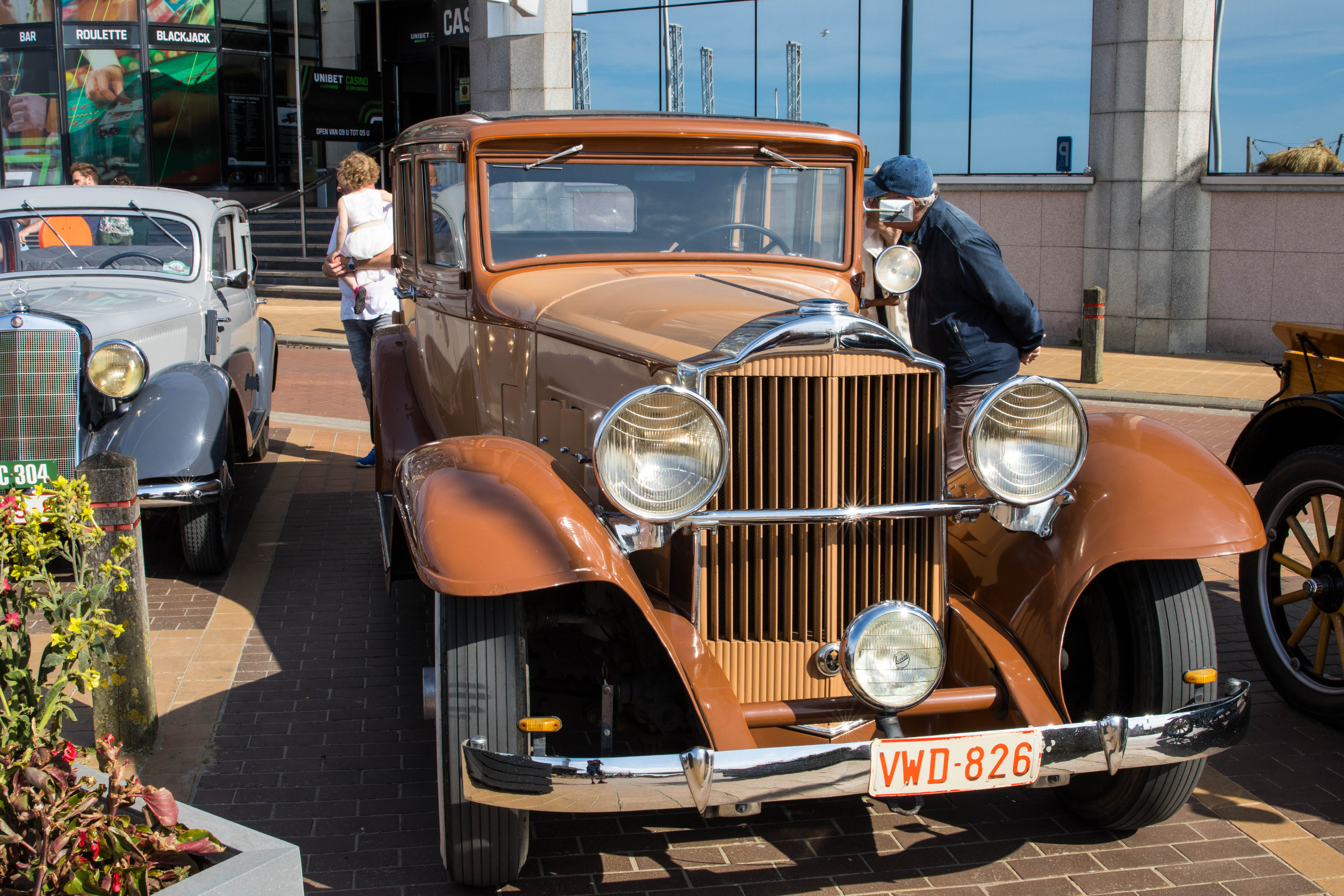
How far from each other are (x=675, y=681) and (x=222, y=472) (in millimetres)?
3204

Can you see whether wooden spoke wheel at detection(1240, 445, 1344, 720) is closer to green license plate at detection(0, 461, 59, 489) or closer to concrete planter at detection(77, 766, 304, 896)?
concrete planter at detection(77, 766, 304, 896)

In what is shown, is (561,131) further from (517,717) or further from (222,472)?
(222,472)

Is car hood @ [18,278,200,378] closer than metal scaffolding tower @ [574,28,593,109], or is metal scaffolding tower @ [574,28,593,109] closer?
car hood @ [18,278,200,378]

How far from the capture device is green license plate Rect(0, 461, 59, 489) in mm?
5145

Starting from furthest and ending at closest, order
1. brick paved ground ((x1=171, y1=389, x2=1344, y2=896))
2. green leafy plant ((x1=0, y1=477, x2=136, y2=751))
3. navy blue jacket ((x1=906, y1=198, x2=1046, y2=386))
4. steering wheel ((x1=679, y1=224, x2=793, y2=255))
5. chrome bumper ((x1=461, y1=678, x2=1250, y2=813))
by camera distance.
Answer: navy blue jacket ((x1=906, y1=198, x2=1046, y2=386)) → steering wheel ((x1=679, y1=224, x2=793, y2=255)) → brick paved ground ((x1=171, y1=389, x2=1344, y2=896)) → chrome bumper ((x1=461, y1=678, x2=1250, y2=813)) → green leafy plant ((x1=0, y1=477, x2=136, y2=751))

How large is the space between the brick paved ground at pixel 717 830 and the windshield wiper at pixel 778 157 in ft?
7.09

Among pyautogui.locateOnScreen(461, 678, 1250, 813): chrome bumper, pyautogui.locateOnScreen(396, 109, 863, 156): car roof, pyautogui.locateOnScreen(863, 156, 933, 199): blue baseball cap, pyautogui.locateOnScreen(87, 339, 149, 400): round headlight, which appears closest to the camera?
pyautogui.locateOnScreen(461, 678, 1250, 813): chrome bumper

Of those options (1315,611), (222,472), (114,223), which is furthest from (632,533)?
(114,223)

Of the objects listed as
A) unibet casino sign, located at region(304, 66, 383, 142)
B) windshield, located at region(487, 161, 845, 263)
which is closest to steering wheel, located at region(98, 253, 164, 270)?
windshield, located at region(487, 161, 845, 263)

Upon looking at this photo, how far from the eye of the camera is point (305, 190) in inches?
655

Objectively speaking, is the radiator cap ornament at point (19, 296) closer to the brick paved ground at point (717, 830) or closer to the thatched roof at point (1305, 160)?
the brick paved ground at point (717, 830)

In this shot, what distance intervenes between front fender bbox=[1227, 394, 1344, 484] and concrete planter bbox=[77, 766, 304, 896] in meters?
3.55

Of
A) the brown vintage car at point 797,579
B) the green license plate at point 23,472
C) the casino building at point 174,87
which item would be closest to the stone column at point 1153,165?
the brown vintage car at point 797,579

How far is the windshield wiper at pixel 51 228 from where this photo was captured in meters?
6.40
